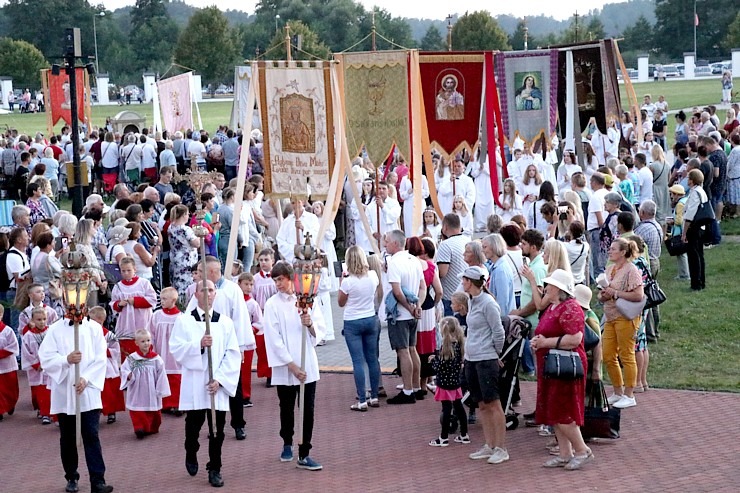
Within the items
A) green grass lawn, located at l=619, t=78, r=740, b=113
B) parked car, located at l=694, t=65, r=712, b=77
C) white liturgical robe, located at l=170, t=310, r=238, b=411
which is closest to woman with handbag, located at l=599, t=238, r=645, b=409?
white liturgical robe, located at l=170, t=310, r=238, b=411

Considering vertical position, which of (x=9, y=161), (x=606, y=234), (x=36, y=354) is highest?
(x=9, y=161)

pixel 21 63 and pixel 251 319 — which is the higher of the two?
pixel 21 63

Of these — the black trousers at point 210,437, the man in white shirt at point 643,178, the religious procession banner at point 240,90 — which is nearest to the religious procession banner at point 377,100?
the black trousers at point 210,437

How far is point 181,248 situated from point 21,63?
71.4m

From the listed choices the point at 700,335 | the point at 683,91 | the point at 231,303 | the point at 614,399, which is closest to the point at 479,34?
the point at 683,91

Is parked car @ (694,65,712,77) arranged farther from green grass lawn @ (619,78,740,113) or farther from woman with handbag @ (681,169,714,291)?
woman with handbag @ (681,169,714,291)

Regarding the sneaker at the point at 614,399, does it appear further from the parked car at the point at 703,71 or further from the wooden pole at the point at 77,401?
the parked car at the point at 703,71

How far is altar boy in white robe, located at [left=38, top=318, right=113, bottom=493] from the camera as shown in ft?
31.6

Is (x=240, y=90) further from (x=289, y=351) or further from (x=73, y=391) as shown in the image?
(x=73, y=391)

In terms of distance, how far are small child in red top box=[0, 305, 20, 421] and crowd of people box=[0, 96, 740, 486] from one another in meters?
0.02

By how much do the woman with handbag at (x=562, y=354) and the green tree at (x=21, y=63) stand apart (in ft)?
251

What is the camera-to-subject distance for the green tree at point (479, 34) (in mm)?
74500

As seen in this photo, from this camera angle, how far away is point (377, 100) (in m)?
14.5

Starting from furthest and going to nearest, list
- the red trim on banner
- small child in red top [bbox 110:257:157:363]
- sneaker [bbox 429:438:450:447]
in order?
the red trim on banner
small child in red top [bbox 110:257:157:363]
sneaker [bbox 429:438:450:447]
